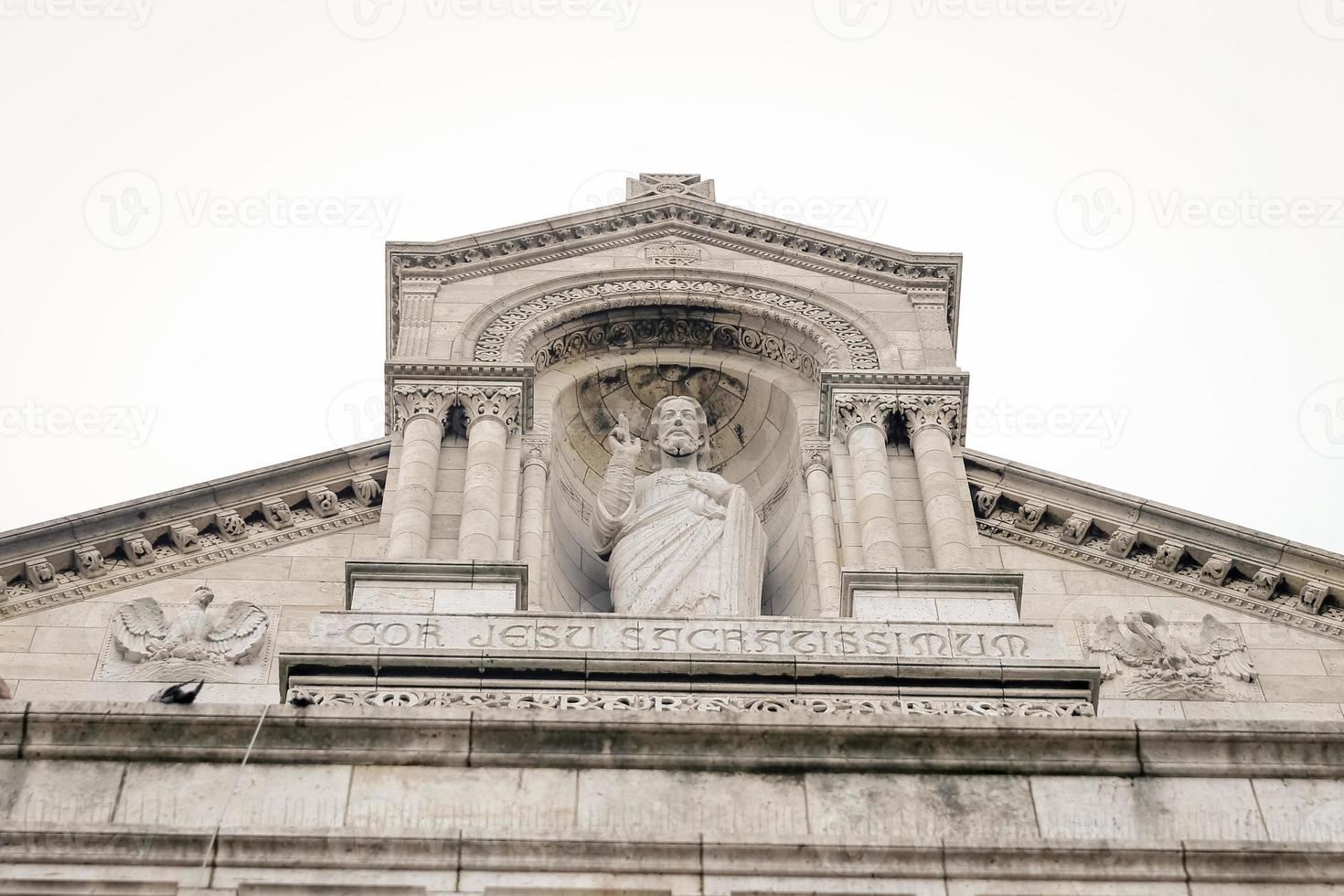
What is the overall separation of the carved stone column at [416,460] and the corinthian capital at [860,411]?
4.55m

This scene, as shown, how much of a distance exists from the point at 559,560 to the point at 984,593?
21.6ft

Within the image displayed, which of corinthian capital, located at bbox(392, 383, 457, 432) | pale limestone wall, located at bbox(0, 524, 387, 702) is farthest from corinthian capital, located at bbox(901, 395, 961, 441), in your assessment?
pale limestone wall, located at bbox(0, 524, 387, 702)

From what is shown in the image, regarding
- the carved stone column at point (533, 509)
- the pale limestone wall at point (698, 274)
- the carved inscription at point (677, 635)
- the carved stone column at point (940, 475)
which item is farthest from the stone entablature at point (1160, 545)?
the carved inscription at point (677, 635)

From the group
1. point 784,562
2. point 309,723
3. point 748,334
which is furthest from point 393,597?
point 748,334

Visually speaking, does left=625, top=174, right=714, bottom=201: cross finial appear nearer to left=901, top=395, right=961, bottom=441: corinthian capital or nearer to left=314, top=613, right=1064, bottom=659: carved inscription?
left=901, top=395, right=961, bottom=441: corinthian capital

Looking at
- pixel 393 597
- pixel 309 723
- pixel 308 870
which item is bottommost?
pixel 308 870

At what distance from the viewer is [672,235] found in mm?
30375

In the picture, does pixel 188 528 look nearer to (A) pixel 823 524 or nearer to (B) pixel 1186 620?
(A) pixel 823 524

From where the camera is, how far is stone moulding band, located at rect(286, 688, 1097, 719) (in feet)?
62.0

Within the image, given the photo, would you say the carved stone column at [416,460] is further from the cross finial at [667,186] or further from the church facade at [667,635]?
the cross finial at [667,186]

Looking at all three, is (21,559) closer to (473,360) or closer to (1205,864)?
(473,360)

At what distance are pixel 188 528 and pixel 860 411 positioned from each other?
7.88 meters

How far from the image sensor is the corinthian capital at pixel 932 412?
87.9 feet

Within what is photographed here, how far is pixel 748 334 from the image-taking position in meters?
29.5
